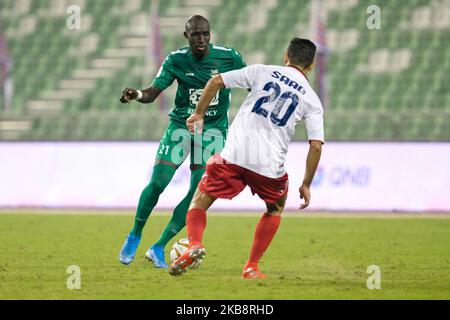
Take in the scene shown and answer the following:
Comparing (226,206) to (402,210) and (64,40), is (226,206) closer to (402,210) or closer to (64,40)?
(402,210)

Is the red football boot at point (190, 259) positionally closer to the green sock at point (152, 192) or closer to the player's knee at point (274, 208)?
the player's knee at point (274, 208)

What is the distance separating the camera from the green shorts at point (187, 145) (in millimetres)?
9406

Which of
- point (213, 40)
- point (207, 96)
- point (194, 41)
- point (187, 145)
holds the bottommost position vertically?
point (213, 40)

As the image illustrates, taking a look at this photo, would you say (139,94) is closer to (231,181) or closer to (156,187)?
(156,187)

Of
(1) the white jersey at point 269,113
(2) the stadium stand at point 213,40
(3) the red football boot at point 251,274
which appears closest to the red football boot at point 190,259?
(3) the red football boot at point 251,274

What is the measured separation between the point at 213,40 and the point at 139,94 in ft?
48.0

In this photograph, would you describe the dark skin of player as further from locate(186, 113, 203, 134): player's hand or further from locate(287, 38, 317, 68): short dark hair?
locate(287, 38, 317, 68): short dark hair

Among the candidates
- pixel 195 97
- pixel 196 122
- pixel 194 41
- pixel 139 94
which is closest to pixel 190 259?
pixel 196 122

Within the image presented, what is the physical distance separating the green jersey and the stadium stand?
9.87 meters

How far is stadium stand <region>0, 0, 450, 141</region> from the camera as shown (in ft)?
70.4

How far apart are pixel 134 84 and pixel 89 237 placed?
11601 millimetres

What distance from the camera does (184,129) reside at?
9.54m

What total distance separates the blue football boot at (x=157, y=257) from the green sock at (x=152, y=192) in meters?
0.22
